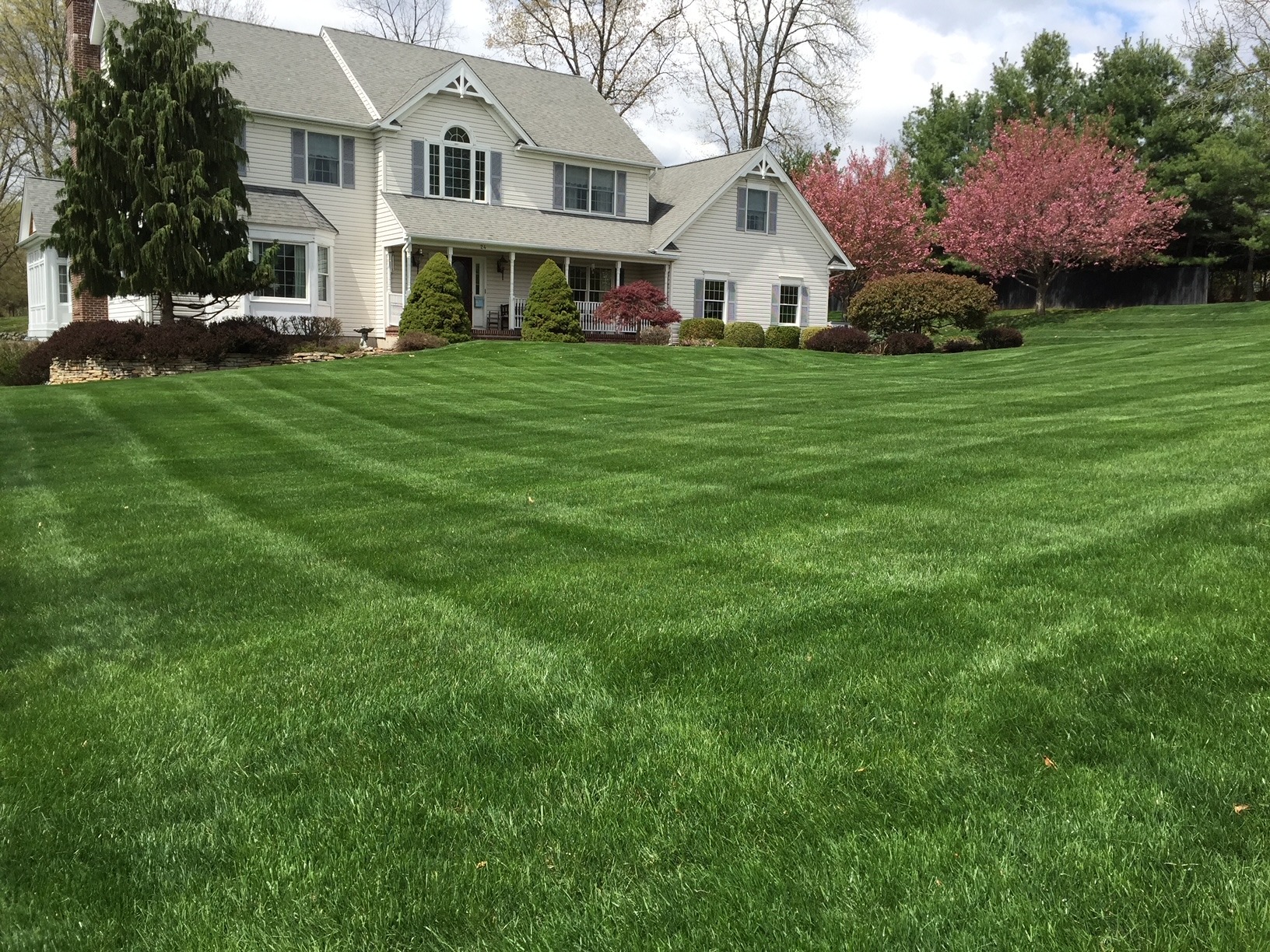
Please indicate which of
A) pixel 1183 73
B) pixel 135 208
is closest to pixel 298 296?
pixel 135 208

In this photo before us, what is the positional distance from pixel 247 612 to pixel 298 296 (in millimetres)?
22190

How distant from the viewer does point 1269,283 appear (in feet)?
135

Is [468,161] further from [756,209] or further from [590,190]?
[756,209]

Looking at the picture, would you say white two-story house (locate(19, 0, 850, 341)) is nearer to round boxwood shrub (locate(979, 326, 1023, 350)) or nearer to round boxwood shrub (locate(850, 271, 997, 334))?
round boxwood shrub (locate(850, 271, 997, 334))

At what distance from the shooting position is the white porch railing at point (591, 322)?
28.9 metres

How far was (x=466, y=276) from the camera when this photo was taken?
29000mm

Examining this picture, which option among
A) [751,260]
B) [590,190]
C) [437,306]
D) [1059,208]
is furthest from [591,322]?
[1059,208]

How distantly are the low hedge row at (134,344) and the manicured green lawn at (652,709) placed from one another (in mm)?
12900

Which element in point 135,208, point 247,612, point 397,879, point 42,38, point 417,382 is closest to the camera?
point 397,879

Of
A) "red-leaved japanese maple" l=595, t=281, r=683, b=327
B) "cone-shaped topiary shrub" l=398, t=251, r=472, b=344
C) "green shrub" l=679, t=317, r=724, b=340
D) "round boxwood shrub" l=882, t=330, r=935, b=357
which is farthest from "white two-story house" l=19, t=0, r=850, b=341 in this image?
"round boxwood shrub" l=882, t=330, r=935, b=357

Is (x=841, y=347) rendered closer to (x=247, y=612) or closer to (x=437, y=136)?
(x=437, y=136)

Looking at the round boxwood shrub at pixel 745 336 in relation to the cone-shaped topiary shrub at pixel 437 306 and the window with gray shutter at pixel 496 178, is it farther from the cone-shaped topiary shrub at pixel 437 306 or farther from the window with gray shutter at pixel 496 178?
the cone-shaped topiary shrub at pixel 437 306

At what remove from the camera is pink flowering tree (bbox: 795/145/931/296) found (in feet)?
125

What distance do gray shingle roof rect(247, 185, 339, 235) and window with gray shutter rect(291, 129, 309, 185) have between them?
499 millimetres
